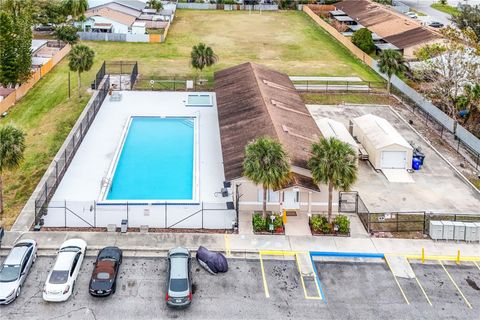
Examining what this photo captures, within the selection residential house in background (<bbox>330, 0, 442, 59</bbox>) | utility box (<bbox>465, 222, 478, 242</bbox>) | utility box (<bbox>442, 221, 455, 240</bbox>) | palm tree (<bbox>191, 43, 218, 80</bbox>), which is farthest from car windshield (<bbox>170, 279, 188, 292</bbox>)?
residential house in background (<bbox>330, 0, 442, 59</bbox>)

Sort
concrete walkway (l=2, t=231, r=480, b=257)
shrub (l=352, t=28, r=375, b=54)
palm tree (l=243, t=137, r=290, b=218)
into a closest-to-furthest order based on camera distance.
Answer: concrete walkway (l=2, t=231, r=480, b=257)
palm tree (l=243, t=137, r=290, b=218)
shrub (l=352, t=28, r=375, b=54)

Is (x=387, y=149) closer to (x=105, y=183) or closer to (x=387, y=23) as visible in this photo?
(x=105, y=183)

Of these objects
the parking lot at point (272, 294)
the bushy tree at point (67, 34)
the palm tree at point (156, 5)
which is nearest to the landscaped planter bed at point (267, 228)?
the parking lot at point (272, 294)

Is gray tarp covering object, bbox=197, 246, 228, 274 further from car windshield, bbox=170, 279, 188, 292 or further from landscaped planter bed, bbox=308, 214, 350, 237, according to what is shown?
landscaped planter bed, bbox=308, 214, 350, 237

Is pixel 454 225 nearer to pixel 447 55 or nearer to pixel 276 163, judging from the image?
pixel 276 163

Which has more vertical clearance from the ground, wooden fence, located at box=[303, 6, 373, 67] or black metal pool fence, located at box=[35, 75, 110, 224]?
wooden fence, located at box=[303, 6, 373, 67]

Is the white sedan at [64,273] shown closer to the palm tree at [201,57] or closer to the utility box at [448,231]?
the utility box at [448,231]
